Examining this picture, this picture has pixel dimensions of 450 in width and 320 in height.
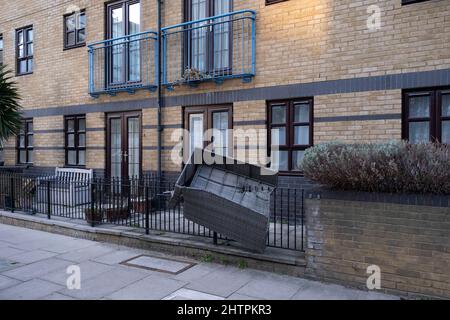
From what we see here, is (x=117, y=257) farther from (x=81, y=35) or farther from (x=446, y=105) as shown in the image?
(x=81, y=35)

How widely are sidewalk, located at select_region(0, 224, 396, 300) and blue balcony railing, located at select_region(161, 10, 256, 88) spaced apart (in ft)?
13.8

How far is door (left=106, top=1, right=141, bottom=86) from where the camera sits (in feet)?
32.8

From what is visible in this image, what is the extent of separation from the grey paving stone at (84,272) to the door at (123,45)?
5606 millimetres

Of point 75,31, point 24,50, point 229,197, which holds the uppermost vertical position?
point 75,31

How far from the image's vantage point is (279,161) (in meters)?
7.89

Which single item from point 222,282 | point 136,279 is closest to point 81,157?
point 136,279

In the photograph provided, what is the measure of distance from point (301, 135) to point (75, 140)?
23.1 ft

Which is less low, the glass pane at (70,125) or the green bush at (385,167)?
the glass pane at (70,125)

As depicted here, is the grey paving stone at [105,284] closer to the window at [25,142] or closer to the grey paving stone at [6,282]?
the grey paving stone at [6,282]

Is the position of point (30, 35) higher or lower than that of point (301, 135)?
higher

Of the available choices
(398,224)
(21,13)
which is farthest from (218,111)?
(21,13)

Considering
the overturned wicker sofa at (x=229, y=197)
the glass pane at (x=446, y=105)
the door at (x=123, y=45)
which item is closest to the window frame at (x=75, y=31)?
the door at (x=123, y=45)

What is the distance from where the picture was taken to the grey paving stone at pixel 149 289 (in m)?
4.50

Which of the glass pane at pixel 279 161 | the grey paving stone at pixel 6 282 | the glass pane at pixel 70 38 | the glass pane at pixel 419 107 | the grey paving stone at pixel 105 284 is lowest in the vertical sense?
the grey paving stone at pixel 6 282
